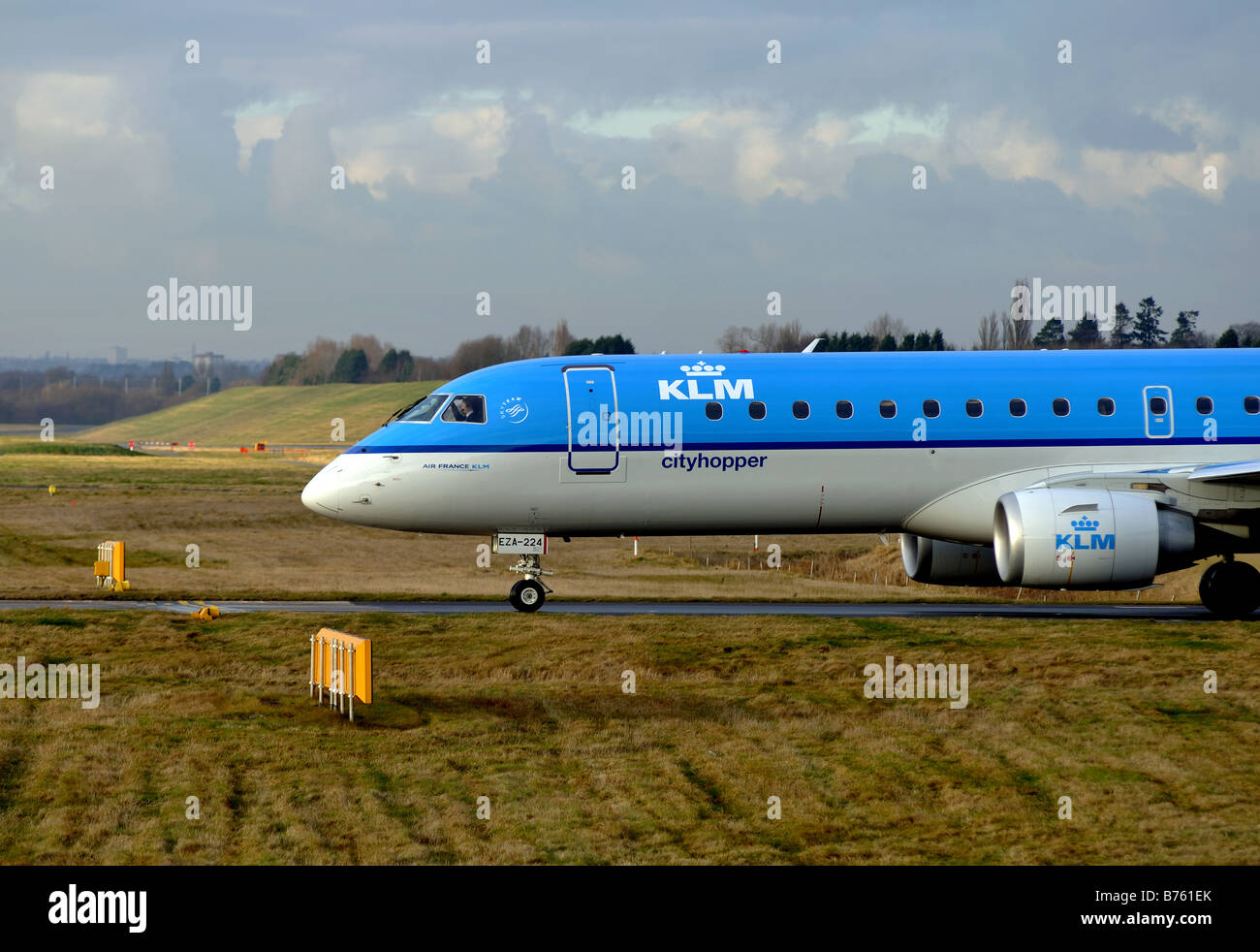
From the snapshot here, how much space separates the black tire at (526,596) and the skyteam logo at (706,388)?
15.8 feet

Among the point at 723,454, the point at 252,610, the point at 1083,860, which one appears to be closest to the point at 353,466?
the point at 252,610

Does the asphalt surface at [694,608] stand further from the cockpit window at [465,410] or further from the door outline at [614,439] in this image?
the cockpit window at [465,410]

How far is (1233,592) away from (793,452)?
947 centimetres

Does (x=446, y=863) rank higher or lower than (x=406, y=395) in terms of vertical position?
lower

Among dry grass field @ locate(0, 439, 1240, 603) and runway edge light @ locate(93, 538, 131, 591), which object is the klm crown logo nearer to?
dry grass field @ locate(0, 439, 1240, 603)

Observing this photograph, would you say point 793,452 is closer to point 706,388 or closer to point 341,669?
point 706,388

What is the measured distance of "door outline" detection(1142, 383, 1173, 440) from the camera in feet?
87.0

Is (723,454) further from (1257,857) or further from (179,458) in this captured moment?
(179,458)

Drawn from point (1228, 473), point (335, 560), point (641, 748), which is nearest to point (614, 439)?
point (641, 748)

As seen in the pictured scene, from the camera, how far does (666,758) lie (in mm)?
17781

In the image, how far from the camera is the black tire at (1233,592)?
27094mm

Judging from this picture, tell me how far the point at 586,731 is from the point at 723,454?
850 centimetres

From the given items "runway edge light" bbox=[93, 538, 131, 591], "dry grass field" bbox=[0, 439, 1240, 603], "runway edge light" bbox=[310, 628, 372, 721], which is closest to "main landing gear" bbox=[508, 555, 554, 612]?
"dry grass field" bbox=[0, 439, 1240, 603]

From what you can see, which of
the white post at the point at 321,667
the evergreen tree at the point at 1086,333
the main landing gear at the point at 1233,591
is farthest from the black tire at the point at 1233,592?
the evergreen tree at the point at 1086,333
